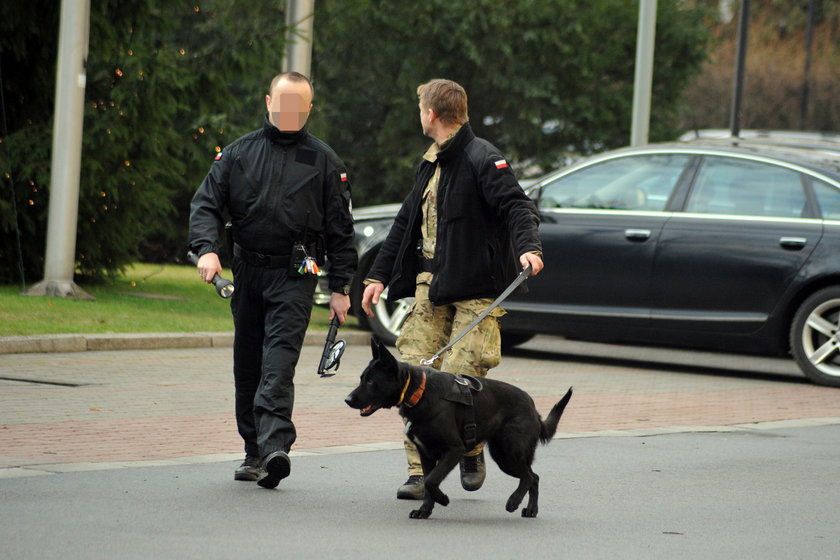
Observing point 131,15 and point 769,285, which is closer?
point 769,285

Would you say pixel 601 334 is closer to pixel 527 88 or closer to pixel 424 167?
pixel 424 167

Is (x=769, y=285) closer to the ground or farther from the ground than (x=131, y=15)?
closer to the ground

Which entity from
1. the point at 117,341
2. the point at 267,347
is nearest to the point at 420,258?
the point at 267,347

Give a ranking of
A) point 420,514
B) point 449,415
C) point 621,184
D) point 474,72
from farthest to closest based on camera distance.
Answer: point 474,72 → point 621,184 → point 420,514 → point 449,415

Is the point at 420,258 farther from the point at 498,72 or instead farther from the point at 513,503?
the point at 498,72

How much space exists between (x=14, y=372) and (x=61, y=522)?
4.64 m

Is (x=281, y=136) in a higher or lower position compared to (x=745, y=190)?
higher

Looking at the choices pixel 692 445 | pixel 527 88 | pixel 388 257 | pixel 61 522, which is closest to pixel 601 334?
pixel 692 445

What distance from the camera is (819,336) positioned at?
1119cm

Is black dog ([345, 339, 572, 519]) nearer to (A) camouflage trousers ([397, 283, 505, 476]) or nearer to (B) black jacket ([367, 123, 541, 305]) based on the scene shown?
(A) camouflage trousers ([397, 283, 505, 476])

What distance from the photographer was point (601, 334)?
39.1 feet

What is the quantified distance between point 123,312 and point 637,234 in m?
4.78

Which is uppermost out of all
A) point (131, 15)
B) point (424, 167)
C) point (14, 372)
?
point (131, 15)

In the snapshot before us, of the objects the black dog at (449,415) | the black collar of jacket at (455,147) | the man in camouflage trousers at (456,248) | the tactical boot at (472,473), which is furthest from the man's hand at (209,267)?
the tactical boot at (472,473)
